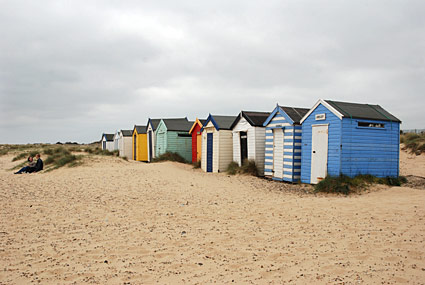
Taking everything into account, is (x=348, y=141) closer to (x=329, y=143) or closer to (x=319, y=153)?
(x=329, y=143)

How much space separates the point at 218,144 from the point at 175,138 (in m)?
6.96

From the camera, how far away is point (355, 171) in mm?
12203

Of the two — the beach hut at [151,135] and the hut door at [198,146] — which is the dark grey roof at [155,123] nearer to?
the beach hut at [151,135]

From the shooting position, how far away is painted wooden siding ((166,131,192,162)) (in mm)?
24953

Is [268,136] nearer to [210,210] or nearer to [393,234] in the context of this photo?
[210,210]

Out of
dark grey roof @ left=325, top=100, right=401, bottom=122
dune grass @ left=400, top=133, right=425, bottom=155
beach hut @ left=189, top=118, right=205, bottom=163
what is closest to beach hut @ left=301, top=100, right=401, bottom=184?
dark grey roof @ left=325, top=100, right=401, bottom=122

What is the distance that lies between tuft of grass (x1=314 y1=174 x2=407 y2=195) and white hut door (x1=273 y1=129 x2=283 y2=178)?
314 cm

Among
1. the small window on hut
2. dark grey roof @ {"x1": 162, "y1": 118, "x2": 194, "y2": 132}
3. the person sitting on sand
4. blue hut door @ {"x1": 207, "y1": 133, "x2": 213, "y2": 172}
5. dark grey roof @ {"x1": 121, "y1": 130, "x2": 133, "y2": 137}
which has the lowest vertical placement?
the person sitting on sand

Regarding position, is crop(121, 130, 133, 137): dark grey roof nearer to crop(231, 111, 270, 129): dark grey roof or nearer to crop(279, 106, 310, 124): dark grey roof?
crop(231, 111, 270, 129): dark grey roof

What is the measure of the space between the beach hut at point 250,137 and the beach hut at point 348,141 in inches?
128

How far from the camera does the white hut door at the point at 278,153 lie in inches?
591

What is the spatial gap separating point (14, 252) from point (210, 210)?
4.66 metres

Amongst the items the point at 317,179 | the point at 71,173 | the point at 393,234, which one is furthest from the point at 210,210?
the point at 71,173

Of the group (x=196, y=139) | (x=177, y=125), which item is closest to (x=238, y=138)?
(x=196, y=139)
